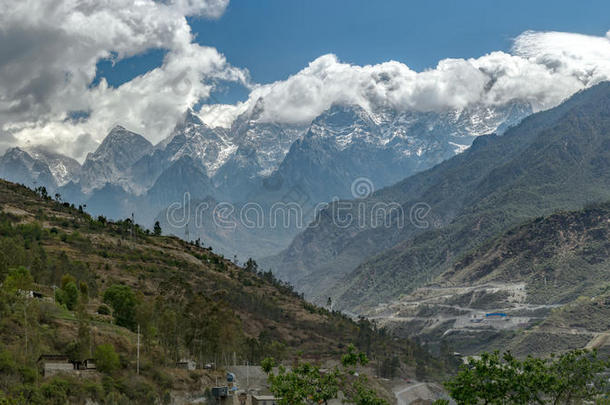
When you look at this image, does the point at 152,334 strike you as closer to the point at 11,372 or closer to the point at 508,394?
the point at 11,372

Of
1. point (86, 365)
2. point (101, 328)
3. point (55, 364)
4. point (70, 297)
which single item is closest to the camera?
point (55, 364)

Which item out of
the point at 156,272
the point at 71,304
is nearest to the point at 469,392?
the point at 71,304

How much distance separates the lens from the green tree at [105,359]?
88.1 meters

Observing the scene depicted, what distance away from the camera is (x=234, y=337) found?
13500cm

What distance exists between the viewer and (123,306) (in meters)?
120

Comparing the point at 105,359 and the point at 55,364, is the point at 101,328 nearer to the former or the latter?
the point at 105,359

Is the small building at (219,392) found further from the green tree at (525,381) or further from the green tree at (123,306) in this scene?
the green tree at (525,381)

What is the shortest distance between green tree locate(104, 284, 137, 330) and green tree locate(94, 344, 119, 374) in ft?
91.2

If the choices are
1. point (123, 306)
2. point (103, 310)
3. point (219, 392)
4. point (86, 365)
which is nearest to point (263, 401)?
point (219, 392)

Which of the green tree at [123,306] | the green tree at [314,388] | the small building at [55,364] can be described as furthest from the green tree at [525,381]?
the green tree at [123,306]

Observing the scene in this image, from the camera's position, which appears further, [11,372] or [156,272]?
[156,272]

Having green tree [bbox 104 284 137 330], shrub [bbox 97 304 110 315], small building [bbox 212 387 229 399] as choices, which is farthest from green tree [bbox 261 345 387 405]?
shrub [bbox 97 304 110 315]

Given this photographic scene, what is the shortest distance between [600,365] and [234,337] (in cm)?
8666

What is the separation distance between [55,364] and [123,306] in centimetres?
3630
